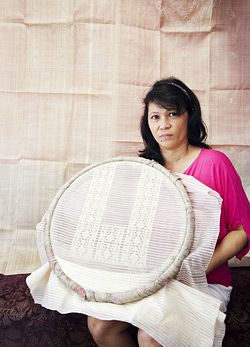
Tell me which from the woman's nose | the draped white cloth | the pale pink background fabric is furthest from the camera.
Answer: the pale pink background fabric

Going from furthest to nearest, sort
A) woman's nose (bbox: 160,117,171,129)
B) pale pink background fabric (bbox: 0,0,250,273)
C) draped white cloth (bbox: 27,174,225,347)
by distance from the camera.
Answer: pale pink background fabric (bbox: 0,0,250,273), woman's nose (bbox: 160,117,171,129), draped white cloth (bbox: 27,174,225,347)

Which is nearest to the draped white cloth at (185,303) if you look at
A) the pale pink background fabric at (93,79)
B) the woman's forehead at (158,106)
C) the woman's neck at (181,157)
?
the woman's neck at (181,157)

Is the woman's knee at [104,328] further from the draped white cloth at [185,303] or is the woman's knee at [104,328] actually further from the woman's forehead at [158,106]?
the woman's forehead at [158,106]

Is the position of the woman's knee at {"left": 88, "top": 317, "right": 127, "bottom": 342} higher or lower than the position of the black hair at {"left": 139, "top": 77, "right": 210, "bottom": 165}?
lower

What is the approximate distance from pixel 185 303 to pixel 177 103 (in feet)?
1.96

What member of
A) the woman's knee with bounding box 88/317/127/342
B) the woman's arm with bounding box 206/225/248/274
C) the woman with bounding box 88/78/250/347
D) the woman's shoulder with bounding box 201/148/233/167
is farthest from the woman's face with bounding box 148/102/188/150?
the woman's knee with bounding box 88/317/127/342

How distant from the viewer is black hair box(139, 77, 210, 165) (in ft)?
4.22

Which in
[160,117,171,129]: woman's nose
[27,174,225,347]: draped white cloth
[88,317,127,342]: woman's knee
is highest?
[160,117,171,129]: woman's nose

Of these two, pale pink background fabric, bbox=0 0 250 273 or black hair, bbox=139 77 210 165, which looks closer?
black hair, bbox=139 77 210 165

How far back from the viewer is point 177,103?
1.28 meters

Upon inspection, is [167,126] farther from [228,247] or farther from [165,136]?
[228,247]

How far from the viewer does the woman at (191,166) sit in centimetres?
115

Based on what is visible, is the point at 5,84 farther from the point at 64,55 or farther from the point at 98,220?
the point at 98,220

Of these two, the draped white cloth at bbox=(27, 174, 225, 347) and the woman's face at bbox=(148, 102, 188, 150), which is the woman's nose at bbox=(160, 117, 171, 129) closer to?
the woman's face at bbox=(148, 102, 188, 150)
